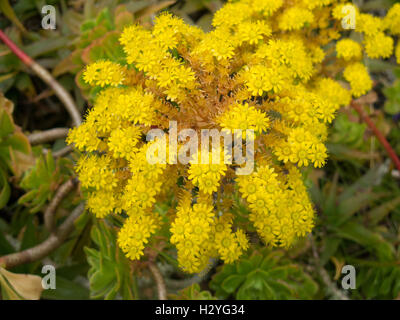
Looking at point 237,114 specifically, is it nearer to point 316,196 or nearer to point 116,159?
point 116,159

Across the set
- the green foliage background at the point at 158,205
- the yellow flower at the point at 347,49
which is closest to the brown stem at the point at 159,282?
the green foliage background at the point at 158,205

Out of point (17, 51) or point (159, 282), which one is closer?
point (159, 282)

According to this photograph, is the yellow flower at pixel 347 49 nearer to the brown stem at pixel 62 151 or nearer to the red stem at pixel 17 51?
the brown stem at pixel 62 151

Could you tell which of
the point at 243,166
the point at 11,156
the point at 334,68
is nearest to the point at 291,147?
the point at 243,166

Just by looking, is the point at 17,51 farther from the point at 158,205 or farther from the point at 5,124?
the point at 158,205

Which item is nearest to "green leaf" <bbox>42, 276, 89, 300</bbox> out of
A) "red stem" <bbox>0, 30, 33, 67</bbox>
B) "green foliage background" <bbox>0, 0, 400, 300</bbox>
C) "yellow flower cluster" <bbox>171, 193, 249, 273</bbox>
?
"green foliage background" <bbox>0, 0, 400, 300</bbox>

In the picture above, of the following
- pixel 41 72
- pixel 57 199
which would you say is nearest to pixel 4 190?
pixel 57 199
